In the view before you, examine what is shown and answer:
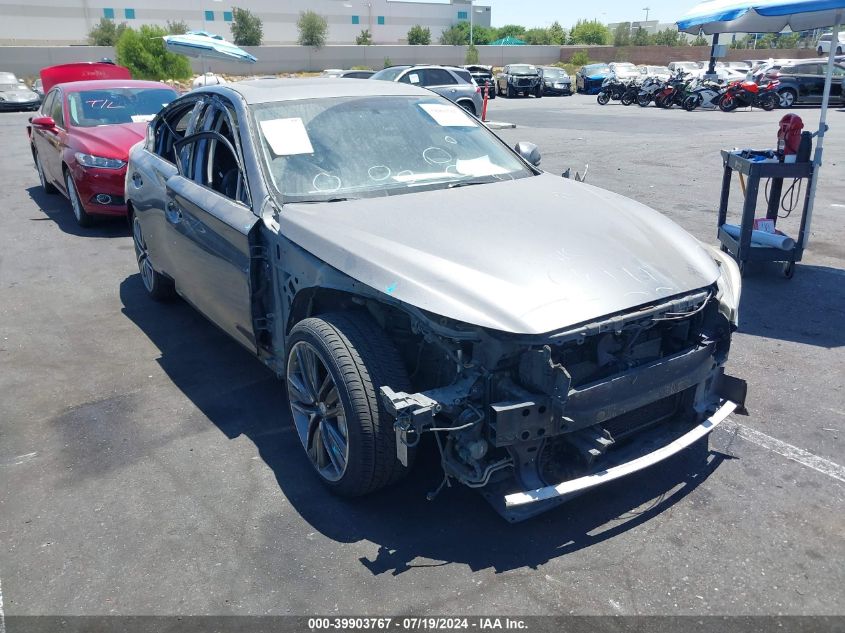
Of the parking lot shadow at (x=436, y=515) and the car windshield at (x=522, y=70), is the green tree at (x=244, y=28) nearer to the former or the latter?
the car windshield at (x=522, y=70)

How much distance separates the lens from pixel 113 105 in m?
9.48

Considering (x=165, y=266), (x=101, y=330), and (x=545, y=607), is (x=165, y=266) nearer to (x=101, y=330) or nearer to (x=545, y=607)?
(x=101, y=330)

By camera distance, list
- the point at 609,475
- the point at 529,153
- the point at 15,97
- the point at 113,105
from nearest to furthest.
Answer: the point at 609,475 → the point at 529,153 → the point at 113,105 → the point at 15,97

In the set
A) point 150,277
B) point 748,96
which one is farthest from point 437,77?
point 150,277

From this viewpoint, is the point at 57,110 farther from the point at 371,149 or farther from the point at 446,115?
the point at 371,149

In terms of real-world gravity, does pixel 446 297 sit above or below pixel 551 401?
above

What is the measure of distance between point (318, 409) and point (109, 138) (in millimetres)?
6573

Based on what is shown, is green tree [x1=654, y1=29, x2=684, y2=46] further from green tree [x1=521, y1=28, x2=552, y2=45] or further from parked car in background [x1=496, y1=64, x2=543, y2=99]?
parked car in background [x1=496, y1=64, x2=543, y2=99]

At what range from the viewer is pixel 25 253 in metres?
7.94

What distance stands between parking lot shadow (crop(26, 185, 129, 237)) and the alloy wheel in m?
5.88

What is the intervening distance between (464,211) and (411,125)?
3.54 ft

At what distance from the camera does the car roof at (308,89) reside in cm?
450

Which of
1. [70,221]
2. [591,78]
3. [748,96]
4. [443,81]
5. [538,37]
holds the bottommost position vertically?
[70,221]

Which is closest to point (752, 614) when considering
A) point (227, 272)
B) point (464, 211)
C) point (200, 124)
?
point (464, 211)
